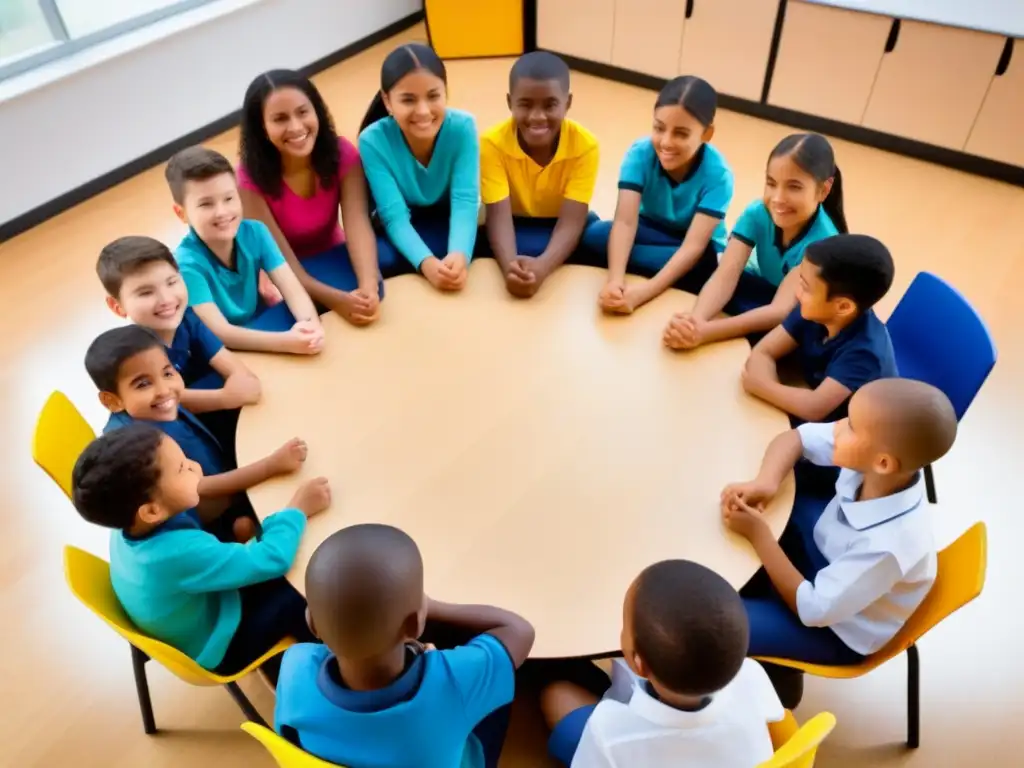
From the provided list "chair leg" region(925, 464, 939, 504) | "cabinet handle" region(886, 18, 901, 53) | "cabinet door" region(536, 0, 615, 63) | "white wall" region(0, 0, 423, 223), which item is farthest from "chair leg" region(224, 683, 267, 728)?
"cabinet door" region(536, 0, 615, 63)

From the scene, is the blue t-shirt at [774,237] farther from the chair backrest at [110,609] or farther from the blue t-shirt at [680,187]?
the chair backrest at [110,609]

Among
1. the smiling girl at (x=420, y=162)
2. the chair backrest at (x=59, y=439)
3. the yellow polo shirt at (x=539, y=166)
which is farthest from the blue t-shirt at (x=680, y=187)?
the chair backrest at (x=59, y=439)

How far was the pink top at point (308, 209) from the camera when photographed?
2.34 meters

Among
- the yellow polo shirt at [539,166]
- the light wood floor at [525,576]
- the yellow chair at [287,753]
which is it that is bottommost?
the light wood floor at [525,576]

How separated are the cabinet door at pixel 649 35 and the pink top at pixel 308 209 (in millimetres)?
2729

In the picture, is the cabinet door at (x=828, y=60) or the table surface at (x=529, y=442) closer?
the table surface at (x=529, y=442)

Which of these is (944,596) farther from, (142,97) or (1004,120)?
(142,97)

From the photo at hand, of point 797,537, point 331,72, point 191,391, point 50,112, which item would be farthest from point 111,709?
point 331,72

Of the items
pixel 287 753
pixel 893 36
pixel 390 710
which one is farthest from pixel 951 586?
pixel 893 36

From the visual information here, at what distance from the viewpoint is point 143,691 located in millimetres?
1827

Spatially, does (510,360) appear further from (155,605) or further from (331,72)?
(331,72)

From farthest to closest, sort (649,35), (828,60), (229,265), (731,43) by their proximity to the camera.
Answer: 1. (649,35)
2. (731,43)
3. (828,60)
4. (229,265)

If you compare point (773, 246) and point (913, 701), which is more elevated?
point (773, 246)

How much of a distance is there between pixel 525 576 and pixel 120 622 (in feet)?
2.55
